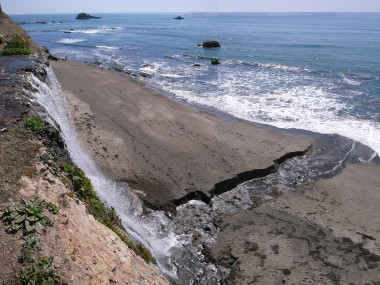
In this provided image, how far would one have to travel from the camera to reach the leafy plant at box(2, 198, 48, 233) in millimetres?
6527

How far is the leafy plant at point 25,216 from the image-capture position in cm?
653

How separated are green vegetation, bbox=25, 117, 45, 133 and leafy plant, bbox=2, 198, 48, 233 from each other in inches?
167

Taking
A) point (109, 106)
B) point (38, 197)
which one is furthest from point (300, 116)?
point (38, 197)

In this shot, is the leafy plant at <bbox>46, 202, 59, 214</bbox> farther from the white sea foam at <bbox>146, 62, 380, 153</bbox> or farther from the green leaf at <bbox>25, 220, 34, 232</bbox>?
the white sea foam at <bbox>146, 62, 380, 153</bbox>

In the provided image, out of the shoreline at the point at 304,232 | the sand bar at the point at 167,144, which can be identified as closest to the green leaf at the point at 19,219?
the shoreline at the point at 304,232

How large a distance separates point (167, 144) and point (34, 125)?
838 cm

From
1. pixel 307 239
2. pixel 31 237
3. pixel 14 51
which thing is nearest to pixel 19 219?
pixel 31 237

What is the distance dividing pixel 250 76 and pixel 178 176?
88.9 ft

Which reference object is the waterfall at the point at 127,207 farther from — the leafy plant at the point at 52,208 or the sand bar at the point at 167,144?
the leafy plant at the point at 52,208

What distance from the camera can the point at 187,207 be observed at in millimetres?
13742

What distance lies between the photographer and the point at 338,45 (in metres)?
58.6

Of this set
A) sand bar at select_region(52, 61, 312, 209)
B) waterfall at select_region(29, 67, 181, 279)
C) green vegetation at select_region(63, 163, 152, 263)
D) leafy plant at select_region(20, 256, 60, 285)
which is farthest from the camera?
sand bar at select_region(52, 61, 312, 209)

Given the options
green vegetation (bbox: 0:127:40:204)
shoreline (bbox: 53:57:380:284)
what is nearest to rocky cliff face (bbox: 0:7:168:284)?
green vegetation (bbox: 0:127:40:204)

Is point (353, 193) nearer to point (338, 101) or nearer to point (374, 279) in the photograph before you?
point (374, 279)
